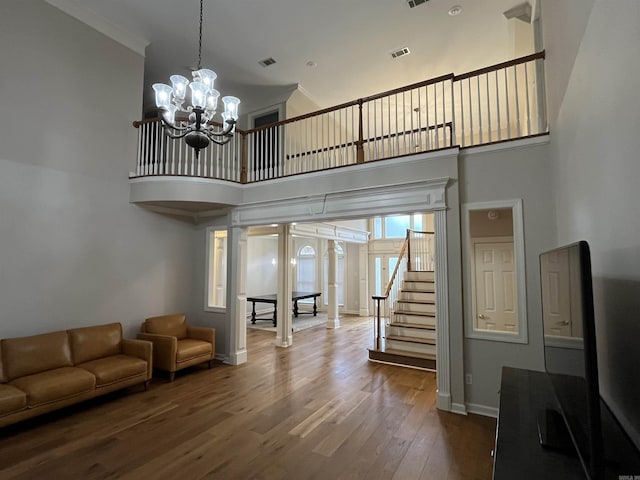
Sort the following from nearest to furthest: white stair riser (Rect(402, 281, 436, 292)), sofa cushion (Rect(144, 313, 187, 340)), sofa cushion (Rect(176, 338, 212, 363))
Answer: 1. sofa cushion (Rect(176, 338, 212, 363))
2. sofa cushion (Rect(144, 313, 187, 340))
3. white stair riser (Rect(402, 281, 436, 292))

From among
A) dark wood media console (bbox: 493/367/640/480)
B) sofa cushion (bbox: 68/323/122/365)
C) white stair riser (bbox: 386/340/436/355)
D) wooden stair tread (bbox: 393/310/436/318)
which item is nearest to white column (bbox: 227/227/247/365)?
sofa cushion (bbox: 68/323/122/365)

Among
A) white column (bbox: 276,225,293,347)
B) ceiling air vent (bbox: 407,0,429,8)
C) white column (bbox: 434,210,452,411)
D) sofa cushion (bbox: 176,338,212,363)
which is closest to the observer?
white column (bbox: 434,210,452,411)

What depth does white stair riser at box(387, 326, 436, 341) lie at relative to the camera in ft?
18.3

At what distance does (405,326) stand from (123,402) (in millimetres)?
4388

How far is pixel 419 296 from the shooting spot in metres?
6.28

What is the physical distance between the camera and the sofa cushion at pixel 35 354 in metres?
3.49

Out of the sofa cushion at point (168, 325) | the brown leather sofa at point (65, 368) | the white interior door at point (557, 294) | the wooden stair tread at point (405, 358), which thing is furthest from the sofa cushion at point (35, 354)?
the white interior door at point (557, 294)

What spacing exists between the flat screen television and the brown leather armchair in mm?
4418

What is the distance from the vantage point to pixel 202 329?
209 inches

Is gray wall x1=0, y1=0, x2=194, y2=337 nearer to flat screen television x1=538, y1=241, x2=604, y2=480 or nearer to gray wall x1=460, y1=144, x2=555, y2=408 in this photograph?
gray wall x1=460, y1=144, x2=555, y2=408

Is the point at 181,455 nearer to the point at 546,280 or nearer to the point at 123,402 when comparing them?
the point at 123,402

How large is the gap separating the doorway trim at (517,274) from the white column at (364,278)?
697 cm

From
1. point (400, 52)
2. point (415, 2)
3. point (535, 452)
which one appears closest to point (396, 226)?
point (400, 52)

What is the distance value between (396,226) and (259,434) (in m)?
8.23
